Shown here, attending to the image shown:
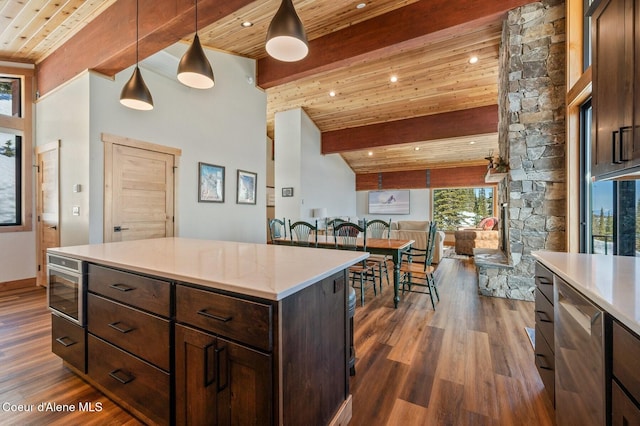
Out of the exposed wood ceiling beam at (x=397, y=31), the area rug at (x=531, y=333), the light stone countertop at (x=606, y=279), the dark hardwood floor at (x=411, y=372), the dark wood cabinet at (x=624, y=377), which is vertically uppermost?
the exposed wood ceiling beam at (x=397, y=31)

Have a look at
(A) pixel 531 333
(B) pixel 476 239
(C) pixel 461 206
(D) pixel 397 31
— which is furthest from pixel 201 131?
(C) pixel 461 206

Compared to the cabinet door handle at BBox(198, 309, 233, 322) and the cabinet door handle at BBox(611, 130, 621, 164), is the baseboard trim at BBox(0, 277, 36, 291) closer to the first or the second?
the cabinet door handle at BBox(198, 309, 233, 322)

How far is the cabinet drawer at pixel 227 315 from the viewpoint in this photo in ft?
3.32

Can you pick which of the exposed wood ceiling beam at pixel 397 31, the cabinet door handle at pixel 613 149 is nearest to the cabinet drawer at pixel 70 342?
the cabinet door handle at pixel 613 149

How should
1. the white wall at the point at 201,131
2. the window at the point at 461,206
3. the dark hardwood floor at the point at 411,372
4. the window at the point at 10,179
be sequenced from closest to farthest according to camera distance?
the dark hardwood floor at the point at 411,372, the white wall at the point at 201,131, the window at the point at 10,179, the window at the point at 461,206

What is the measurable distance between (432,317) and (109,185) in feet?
13.0

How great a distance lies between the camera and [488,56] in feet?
15.0

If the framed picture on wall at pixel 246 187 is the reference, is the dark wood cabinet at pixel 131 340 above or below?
below

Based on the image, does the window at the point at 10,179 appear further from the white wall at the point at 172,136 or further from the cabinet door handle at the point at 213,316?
the cabinet door handle at the point at 213,316

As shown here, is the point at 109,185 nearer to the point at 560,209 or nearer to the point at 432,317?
the point at 432,317

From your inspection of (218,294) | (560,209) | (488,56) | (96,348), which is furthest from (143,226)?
(488,56)

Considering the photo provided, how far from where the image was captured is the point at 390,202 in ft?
35.3

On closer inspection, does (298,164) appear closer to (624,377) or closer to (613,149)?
(613,149)

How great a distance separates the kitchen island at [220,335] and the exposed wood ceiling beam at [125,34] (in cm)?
202
